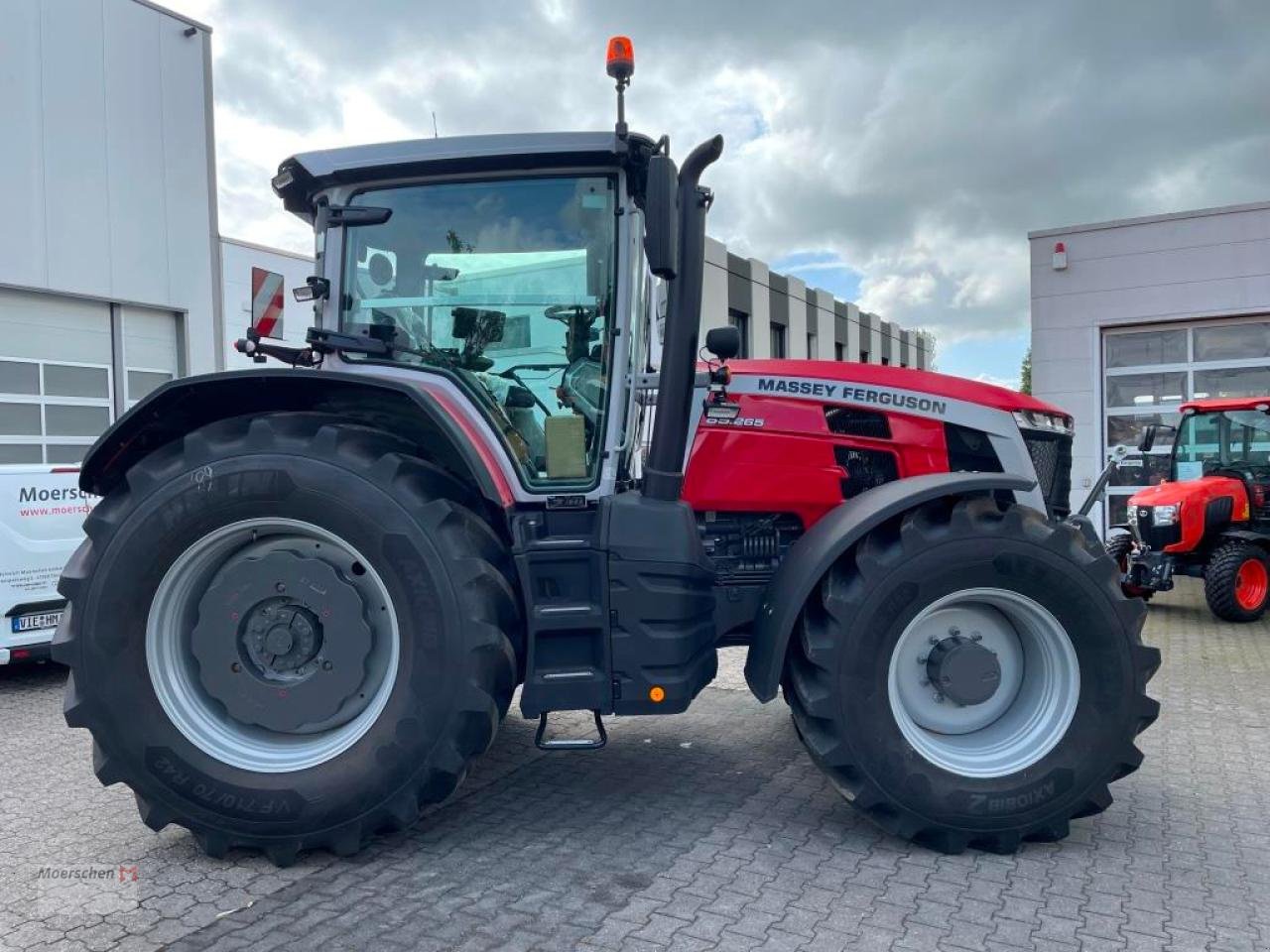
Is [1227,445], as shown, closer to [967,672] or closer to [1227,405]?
[1227,405]

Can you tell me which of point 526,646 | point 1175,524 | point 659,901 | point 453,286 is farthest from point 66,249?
point 1175,524

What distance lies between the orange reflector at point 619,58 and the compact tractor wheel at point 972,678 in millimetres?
1944

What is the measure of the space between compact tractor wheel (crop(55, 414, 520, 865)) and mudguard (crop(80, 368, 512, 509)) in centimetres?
16

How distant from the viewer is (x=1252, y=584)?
8945mm

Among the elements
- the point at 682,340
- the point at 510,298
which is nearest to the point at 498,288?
the point at 510,298

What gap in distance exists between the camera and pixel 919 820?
3389mm

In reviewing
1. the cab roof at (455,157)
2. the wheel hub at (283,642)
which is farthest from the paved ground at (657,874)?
the cab roof at (455,157)

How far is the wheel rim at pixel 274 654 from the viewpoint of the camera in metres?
3.41

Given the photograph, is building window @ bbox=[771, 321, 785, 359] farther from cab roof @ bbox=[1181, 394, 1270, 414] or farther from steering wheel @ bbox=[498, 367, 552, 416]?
steering wheel @ bbox=[498, 367, 552, 416]

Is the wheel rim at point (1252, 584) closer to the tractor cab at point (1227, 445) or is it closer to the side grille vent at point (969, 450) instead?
the tractor cab at point (1227, 445)

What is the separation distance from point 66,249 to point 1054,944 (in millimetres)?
13083

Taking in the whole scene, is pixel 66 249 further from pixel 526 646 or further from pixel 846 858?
pixel 846 858

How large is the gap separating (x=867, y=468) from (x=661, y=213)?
5.02ft

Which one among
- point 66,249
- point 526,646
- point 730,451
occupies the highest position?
point 66,249
